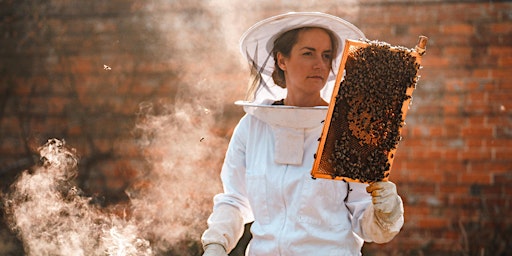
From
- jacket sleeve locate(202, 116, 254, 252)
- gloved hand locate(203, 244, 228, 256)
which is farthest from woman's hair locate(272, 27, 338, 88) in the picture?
gloved hand locate(203, 244, 228, 256)

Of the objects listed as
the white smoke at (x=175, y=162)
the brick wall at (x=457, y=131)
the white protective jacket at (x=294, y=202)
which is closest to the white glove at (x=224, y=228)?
the white protective jacket at (x=294, y=202)

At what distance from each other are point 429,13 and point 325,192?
247 cm

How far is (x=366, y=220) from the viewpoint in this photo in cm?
236

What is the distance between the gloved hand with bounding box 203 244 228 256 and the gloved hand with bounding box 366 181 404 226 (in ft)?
1.92

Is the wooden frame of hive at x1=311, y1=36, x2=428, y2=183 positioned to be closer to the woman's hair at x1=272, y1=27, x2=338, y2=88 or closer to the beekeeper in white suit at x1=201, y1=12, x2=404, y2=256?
the beekeeper in white suit at x1=201, y1=12, x2=404, y2=256

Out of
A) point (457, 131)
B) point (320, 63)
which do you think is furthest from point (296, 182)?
point (457, 131)

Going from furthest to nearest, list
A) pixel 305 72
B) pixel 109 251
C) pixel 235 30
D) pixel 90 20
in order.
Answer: pixel 90 20 < pixel 235 30 < pixel 109 251 < pixel 305 72

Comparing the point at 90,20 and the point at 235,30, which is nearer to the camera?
the point at 235,30

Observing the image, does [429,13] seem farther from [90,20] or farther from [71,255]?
[71,255]

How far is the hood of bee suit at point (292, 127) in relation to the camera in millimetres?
2469

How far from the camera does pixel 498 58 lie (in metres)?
4.44

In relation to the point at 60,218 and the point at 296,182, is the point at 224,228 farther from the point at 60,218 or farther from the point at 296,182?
the point at 60,218

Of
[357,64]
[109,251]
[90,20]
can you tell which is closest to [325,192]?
[357,64]

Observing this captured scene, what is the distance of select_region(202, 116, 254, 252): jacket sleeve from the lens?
8.50ft
